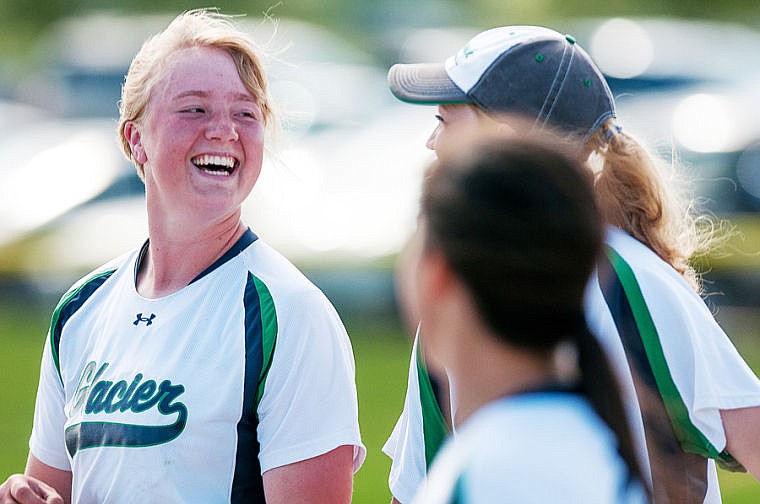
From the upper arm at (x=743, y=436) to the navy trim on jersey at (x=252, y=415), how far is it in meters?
1.03

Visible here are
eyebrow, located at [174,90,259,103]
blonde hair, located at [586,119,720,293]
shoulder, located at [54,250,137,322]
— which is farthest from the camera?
shoulder, located at [54,250,137,322]

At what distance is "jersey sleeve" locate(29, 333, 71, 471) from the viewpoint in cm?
348

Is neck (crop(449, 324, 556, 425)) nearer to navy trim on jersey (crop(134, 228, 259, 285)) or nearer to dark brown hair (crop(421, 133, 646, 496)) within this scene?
dark brown hair (crop(421, 133, 646, 496))

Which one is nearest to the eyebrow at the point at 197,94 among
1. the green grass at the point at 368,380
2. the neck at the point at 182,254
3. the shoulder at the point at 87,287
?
the neck at the point at 182,254

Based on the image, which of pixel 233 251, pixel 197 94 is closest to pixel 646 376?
pixel 233 251

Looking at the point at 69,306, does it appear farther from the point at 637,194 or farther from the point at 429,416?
the point at 637,194

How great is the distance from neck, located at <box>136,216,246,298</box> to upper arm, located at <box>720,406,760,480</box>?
1.32 metres

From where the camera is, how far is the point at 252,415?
3.06 m

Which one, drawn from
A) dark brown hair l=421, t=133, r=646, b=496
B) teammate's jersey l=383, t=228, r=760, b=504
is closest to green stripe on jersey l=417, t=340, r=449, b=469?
teammate's jersey l=383, t=228, r=760, b=504

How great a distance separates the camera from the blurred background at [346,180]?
1034cm

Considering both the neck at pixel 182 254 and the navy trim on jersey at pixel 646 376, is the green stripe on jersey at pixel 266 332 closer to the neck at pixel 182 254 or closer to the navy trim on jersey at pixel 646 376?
the neck at pixel 182 254

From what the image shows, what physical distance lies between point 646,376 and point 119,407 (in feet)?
4.07

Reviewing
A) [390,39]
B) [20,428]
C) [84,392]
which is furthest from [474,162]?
[390,39]

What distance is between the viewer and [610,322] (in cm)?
273
